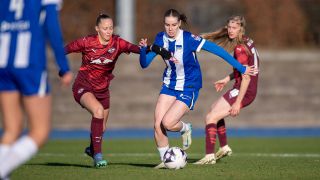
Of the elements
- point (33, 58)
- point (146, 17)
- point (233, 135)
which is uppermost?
point (146, 17)

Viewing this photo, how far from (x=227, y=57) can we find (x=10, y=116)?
12.1 ft

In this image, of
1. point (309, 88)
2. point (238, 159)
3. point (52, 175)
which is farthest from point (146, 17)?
point (52, 175)

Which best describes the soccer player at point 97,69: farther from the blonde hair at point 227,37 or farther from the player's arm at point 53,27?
the player's arm at point 53,27

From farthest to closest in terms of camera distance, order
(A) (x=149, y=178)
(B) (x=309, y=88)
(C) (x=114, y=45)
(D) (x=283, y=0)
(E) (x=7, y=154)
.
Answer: (D) (x=283, y=0)
(B) (x=309, y=88)
(C) (x=114, y=45)
(A) (x=149, y=178)
(E) (x=7, y=154)

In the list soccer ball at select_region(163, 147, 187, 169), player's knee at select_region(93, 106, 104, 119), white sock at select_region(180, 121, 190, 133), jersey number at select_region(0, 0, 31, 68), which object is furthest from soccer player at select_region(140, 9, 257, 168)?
jersey number at select_region(0, 0, 31, 68)

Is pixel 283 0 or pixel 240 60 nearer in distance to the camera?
pixel 240 60

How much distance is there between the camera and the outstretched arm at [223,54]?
927 centimetres

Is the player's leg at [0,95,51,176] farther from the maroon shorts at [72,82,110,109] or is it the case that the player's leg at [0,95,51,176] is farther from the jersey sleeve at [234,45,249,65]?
the jersey sleeve at [234,45,249,65]

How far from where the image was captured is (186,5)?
2267 centimetres

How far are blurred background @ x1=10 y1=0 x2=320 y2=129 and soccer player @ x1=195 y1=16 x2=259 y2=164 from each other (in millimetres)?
10092

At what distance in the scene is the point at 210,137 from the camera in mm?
10062

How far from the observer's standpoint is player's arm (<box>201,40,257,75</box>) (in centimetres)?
927

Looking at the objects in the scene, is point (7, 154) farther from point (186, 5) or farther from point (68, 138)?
point (186, 5)

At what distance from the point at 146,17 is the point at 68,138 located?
6.23 metres
